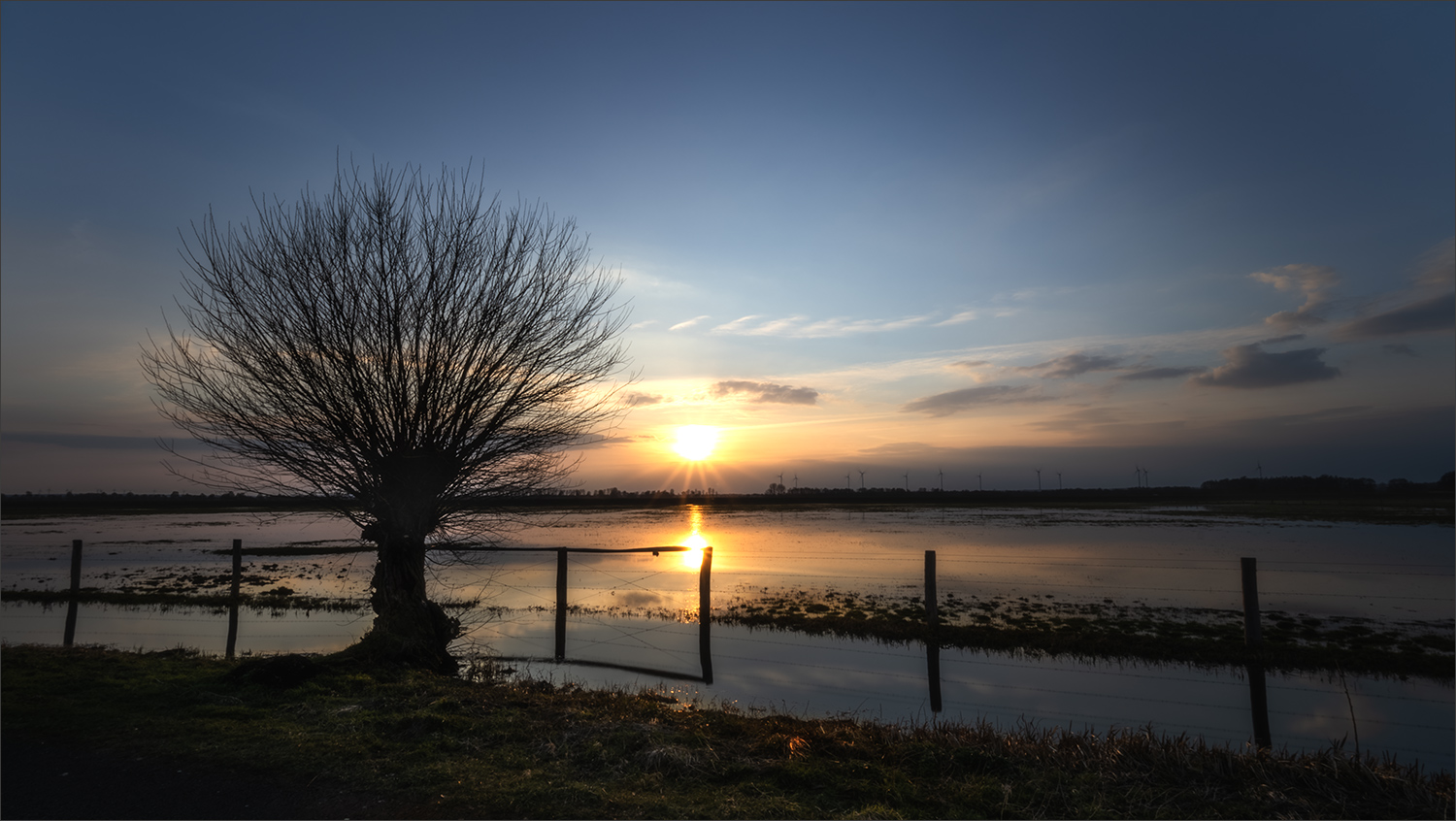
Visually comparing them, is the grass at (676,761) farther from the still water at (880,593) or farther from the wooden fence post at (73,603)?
the wooden fence post at (73,603)

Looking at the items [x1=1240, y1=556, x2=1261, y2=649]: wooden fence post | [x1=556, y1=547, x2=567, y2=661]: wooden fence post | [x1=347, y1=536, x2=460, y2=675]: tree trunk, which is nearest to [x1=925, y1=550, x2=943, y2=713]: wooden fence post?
[x1=1240, y1=556, x2=1261, y2=649]: wooden fence post

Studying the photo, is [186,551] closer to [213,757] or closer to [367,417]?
[367,417]

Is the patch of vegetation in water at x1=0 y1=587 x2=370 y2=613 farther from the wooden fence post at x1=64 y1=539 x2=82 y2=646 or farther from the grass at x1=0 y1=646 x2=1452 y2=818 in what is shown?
the grass at x1=0 y1=646 x2=1452 y2=818

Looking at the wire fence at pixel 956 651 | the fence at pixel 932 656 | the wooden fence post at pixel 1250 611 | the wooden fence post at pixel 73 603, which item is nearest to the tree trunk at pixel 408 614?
the fence at pixel 932 656

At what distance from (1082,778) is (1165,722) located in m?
4.35

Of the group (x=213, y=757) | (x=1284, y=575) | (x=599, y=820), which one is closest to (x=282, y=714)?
(x=213, y=757)

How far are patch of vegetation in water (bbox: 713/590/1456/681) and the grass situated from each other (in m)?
6.44

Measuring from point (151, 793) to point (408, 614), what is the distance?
5.31m

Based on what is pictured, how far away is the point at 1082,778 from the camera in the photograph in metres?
5.43

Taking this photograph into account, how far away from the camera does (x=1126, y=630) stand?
13883 mm

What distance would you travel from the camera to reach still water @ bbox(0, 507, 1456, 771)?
9.24 metres

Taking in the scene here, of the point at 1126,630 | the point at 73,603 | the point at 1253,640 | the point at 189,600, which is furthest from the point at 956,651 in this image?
the point at 73,603

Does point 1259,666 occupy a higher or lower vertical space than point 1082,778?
lower

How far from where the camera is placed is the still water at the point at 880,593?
9242 millimetres
